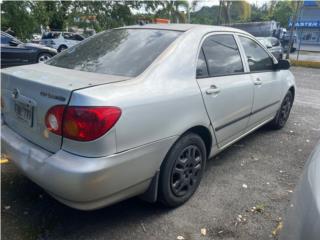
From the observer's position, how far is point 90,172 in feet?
6.88

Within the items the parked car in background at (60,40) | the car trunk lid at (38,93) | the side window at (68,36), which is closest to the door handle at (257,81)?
the car trunk lid at (38,93)

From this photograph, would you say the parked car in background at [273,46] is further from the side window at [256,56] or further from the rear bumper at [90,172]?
the rear bumper at [90,172]

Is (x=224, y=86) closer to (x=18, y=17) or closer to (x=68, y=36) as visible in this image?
(x=18, y=17)

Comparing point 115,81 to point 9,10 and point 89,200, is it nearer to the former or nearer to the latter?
point 89,200

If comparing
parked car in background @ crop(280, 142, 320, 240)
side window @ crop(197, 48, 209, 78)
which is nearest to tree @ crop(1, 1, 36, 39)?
side window @ crop(197, 48, 209, 78)

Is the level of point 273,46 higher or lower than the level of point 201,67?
higher

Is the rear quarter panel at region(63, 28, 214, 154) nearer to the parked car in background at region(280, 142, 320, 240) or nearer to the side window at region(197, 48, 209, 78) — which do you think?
the side window at region(197, 48, 209, 78)

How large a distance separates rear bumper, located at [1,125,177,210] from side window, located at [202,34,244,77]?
3.38ft

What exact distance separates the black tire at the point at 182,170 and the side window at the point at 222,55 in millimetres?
731

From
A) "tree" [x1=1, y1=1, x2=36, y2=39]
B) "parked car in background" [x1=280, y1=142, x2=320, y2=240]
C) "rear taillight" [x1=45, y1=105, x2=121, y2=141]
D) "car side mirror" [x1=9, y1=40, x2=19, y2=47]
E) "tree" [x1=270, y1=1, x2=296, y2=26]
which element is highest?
"tree" [x1=270, y1=1, x2=296, y2=26]

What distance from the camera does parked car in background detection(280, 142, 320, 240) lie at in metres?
1.41

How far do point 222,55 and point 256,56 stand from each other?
0.92m

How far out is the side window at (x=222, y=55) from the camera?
10.4ft

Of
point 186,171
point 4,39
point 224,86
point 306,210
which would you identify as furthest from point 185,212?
point 4,39
